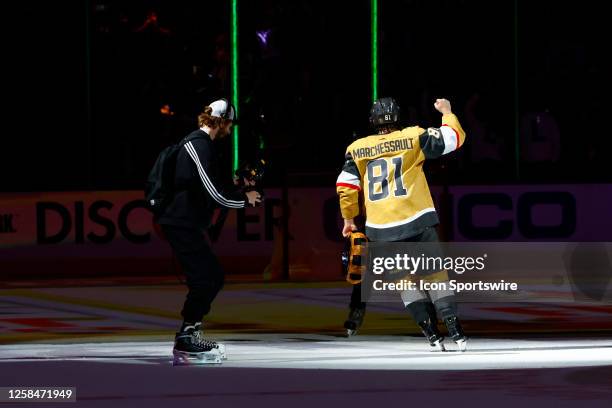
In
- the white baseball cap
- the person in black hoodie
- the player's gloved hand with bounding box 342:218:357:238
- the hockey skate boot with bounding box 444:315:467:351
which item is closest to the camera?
the person in black hoodie

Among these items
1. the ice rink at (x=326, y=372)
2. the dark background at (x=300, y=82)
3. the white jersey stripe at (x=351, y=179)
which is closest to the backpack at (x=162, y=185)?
the ice rink at (x=326, y=372)

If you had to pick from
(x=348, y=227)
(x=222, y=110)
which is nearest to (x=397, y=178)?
(x=348, y=227)

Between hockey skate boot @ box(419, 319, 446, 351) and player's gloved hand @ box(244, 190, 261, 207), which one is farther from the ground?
player's gloved hand @ box(244, 190, 261, 207)

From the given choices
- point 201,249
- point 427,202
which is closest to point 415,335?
point 427,202

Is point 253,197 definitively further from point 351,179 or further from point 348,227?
point 348,227

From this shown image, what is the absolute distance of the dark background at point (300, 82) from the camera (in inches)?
950

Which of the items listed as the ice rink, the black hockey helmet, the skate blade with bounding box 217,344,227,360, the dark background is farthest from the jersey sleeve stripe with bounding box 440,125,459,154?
the dark background

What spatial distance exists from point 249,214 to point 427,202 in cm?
924

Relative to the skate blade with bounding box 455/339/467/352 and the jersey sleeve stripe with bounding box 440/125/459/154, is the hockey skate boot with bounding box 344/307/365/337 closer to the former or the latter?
the skate blade with bounding box 455/339/467/352

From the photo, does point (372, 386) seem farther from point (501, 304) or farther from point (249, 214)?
point (249, 214)

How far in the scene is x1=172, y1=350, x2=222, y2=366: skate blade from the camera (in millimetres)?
14023

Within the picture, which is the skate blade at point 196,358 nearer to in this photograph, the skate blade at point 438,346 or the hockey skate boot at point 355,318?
the skate blade at point 438,346

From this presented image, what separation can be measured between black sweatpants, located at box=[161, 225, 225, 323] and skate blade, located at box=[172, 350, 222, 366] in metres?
0.32

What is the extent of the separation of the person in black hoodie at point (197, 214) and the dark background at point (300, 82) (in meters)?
9.79
